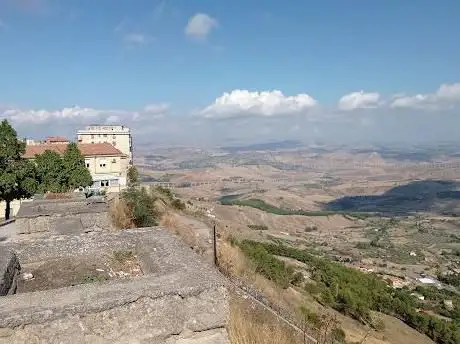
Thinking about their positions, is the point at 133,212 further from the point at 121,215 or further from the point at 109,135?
the point at 109,135

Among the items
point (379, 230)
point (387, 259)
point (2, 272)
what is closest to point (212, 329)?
point (2, 272)

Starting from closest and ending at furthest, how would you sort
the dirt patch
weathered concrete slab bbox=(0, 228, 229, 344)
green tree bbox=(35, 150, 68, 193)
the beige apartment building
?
weathered concrete slab bbox=(0, 228, 229, 344)
the dirt patch
green tree bbox=(35, 150, 68, 193)
the beige apartment building

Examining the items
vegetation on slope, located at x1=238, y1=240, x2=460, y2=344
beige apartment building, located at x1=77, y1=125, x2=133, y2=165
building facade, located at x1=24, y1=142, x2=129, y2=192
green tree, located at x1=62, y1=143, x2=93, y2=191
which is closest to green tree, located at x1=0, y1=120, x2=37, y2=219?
green tree, located at x1=62, y1=143, x2=93, y2=191

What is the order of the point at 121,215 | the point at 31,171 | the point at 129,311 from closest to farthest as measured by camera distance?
the point at 129,311
the point at 121,215
the point at 31,171

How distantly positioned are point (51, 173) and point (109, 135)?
1972 centimetres

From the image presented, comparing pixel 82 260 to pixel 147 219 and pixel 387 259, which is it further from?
pixel 387 259

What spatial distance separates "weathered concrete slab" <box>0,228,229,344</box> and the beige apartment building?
43206 millimetres

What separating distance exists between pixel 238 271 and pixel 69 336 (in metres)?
12.2

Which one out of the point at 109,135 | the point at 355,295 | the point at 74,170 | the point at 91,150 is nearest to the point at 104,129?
the point at 109,135

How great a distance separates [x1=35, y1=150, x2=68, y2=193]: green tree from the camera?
85.7 feet

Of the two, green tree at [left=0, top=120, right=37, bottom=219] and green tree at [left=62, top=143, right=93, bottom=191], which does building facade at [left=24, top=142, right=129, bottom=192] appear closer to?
green tree at [left=62, top=143, right=93, bottom=191]

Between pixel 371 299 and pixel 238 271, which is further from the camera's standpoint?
pixel 371 299

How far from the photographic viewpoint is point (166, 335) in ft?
10.4

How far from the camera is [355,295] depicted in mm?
29172
